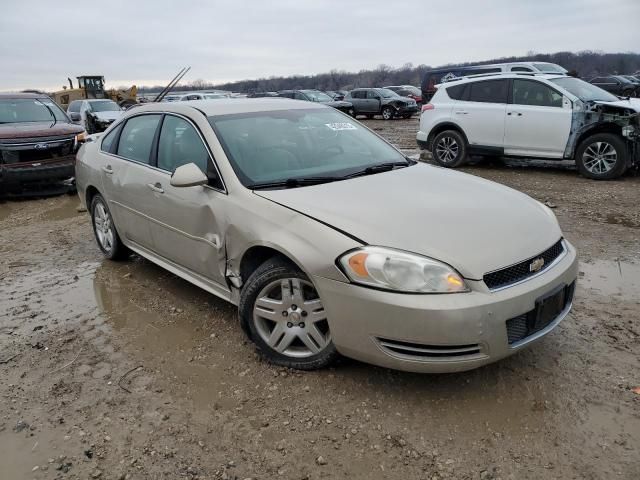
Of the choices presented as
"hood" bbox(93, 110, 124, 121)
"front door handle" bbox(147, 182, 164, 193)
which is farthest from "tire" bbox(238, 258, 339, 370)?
"hood" bbox(93, 110, 124, 121)

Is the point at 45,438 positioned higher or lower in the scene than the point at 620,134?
lower

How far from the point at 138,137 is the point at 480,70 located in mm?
15938

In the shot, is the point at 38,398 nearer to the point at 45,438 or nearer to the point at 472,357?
the point at 45,438

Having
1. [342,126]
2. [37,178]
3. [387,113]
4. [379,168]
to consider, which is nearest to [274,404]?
[379,168]

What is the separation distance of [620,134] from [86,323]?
8110 millimetres

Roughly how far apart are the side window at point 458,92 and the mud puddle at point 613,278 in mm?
5784

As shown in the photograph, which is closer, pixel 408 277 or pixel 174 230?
pixel 408 277

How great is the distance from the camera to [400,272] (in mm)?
2561

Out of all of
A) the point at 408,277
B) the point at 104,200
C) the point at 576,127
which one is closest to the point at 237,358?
the point at 408,277

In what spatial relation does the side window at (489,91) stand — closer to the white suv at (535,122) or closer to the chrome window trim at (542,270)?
the white suv at (535,122)

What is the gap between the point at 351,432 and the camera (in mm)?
2572

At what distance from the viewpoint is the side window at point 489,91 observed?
9227 millimetres

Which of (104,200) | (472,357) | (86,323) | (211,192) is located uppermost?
(211,192)

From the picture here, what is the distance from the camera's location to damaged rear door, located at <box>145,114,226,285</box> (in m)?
3.41
